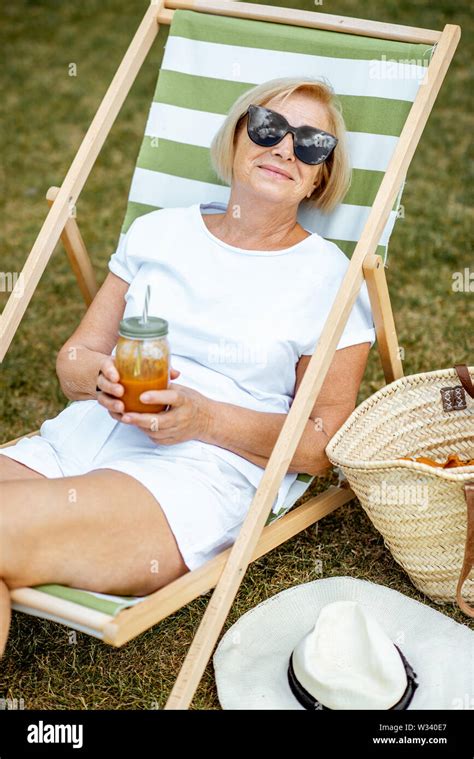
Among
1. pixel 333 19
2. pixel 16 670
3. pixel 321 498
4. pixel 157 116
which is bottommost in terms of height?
pixel 16 670

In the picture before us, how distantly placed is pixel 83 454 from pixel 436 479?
94 cm

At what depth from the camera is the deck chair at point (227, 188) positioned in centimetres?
240

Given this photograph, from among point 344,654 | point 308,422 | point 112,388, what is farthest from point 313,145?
point 344,654

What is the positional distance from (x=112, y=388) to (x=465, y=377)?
1099 mm

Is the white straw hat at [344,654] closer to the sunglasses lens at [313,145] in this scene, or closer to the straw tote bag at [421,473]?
the straw tote bag at [421,473]

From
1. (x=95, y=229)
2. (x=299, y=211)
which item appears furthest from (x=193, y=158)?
(x=95, y=229)

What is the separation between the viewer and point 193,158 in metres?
3.37

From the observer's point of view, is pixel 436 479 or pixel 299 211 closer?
pixel 436 479

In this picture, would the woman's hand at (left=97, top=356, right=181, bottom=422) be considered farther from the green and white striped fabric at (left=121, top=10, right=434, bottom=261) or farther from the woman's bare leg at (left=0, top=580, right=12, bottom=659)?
the green and white striped fabric at (left=121, top=10, right=434, bottom=261)

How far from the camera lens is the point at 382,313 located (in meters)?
2.79

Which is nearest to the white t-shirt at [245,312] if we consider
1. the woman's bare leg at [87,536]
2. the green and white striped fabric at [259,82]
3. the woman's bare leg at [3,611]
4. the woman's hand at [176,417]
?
the woman's hand at [176,417]

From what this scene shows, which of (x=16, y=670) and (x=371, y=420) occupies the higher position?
(x=371, y=420)

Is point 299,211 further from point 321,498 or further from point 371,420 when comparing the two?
point 321,498
